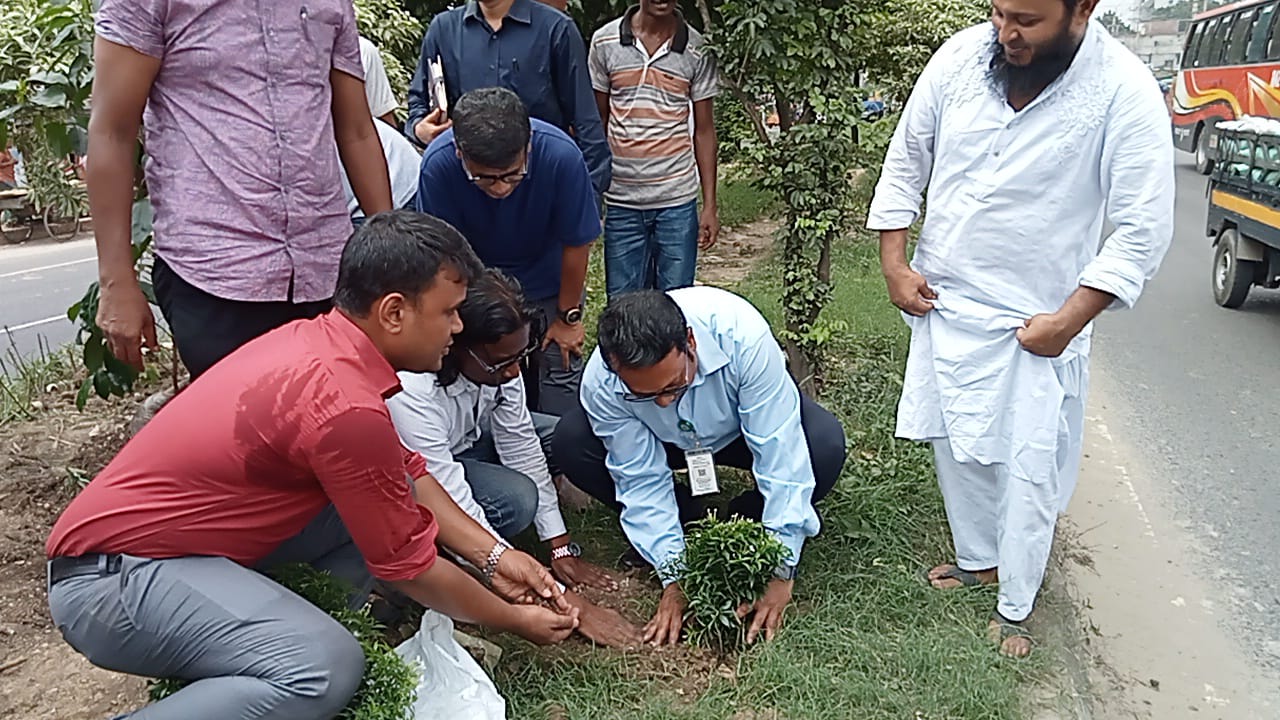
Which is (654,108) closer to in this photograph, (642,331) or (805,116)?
(805,116)

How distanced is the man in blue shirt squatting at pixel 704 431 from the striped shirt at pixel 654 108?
1172 millimetres

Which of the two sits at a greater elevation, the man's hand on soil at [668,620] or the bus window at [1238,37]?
the bus window at [1238,37]

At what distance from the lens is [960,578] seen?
2.86 meters

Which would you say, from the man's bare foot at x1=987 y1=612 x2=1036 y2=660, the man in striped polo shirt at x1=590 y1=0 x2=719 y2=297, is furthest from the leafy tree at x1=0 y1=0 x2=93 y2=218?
the man's bare foot at x1=987 y1=612 x2=1036 y2=660

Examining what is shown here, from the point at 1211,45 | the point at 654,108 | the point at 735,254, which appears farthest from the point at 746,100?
the point at 1211,45

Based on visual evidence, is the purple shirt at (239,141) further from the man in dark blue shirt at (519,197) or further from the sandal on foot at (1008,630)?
the sandal on foot at (1008,630)

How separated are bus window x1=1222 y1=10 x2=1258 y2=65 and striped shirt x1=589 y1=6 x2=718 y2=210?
12.8 metres

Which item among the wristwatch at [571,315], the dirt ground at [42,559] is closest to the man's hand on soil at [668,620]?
the wristwatch at [571,315]

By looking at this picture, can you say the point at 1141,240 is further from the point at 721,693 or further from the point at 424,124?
the point at 424,124

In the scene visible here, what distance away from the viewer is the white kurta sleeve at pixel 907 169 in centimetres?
264

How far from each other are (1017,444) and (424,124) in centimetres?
211

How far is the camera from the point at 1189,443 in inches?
170

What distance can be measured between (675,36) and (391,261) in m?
2.33

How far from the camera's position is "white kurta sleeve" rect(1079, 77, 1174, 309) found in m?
2.27
